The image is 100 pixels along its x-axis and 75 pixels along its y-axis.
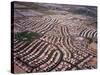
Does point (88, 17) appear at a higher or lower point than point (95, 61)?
higher

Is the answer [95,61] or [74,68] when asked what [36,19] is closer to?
[74,68]

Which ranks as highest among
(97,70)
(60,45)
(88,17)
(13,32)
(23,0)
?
(23,0)

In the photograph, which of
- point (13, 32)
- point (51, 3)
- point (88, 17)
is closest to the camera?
point (13, 32)

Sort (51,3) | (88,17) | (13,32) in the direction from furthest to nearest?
(88,17), (51,3), (13,32)

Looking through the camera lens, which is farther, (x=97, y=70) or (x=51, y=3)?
(x=97, y=70)

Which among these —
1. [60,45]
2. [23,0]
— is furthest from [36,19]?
[60,45]

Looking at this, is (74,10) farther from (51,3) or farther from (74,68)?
(74,68)

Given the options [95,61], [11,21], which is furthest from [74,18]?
[11,21]
